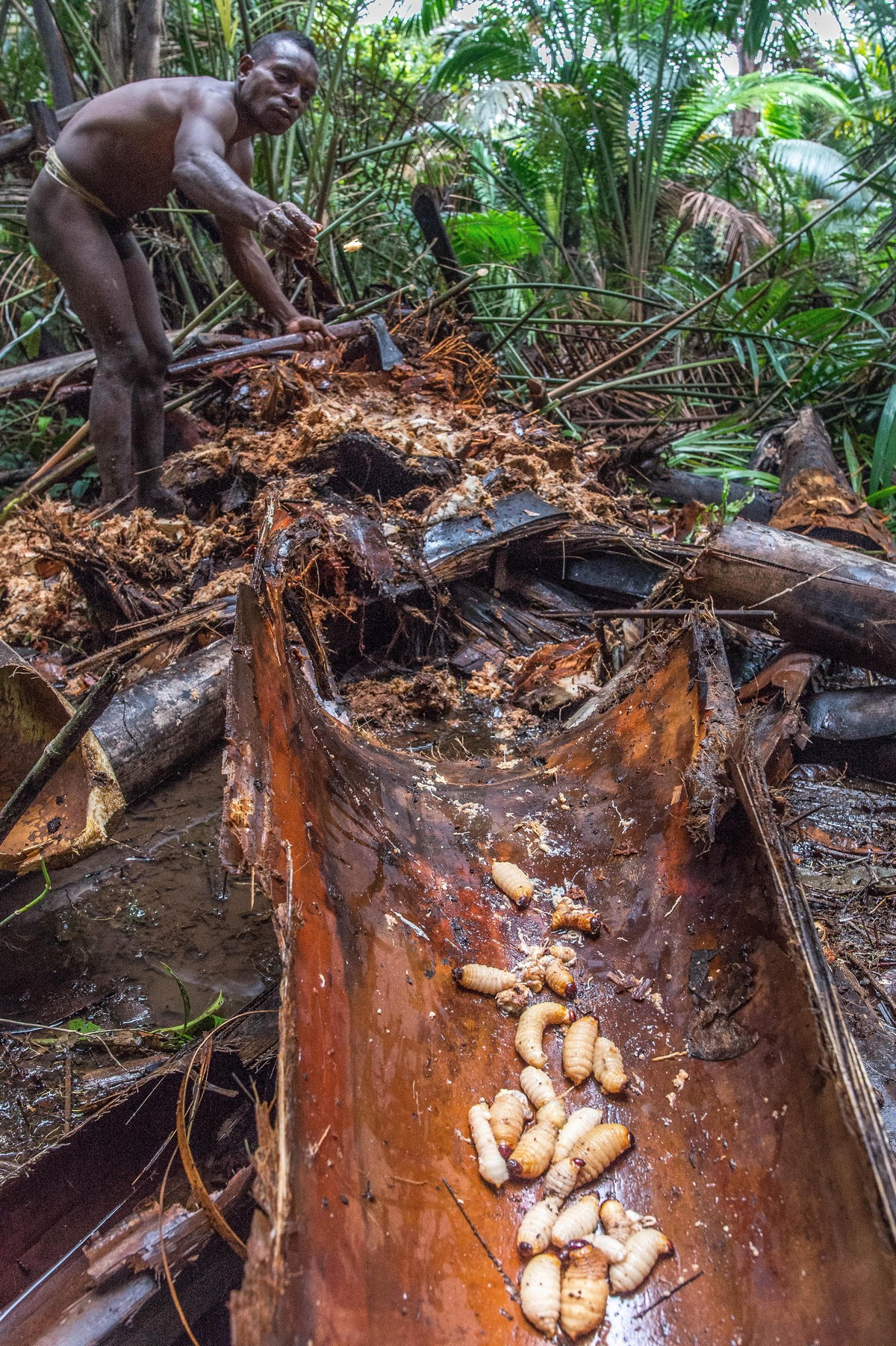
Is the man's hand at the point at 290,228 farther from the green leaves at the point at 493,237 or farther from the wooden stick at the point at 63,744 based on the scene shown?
the green leaves at the point at 493,237

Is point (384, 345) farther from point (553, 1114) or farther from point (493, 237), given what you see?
point (553, 1114)

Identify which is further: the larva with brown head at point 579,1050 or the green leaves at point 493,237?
the green leaves at point 493,237

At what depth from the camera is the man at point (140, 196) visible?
322cm

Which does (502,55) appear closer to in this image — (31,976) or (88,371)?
(88,371)

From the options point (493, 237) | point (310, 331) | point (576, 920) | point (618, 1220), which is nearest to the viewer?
point (618, 1220)

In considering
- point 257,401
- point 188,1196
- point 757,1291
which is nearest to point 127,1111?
point 188,1196

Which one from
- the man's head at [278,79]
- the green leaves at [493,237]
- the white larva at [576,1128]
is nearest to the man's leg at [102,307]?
the man's head at [278,79]

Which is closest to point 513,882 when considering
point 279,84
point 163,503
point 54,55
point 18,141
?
point 163,503

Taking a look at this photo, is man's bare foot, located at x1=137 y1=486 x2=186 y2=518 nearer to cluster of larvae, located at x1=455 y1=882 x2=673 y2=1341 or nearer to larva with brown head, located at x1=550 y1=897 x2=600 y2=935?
larva with brown head, located at x1=550 y1=897 x2=600 y2=935

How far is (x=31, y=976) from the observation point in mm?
1876

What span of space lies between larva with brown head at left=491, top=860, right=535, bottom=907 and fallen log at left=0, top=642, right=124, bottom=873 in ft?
3.07

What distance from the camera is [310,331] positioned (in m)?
4.27

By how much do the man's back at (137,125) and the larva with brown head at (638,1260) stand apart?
13.8ft

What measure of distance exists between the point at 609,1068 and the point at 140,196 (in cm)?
426
